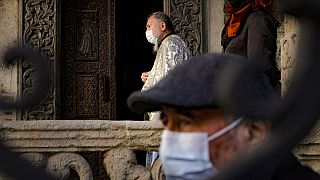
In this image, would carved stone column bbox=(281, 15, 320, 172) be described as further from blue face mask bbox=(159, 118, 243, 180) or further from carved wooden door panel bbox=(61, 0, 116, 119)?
carved wooden door panel bbox=(61, 0, 116, 119)

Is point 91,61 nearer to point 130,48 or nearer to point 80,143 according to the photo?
point 130,48

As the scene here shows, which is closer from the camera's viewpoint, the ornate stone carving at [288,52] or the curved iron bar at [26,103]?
the curved iron bar at [26,103]

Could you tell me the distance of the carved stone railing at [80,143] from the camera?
14.4 feet

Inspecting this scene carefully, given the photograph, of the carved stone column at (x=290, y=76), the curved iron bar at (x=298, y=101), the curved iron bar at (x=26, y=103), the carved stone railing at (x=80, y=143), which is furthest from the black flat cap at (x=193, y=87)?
the carved stone railing at (x=80, y=143)

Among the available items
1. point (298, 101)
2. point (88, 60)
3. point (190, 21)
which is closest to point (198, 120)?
point (298, 101)

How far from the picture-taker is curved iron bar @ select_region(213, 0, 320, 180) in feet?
3.24

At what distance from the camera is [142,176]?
4402 mm

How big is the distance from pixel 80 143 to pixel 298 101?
11.4ft

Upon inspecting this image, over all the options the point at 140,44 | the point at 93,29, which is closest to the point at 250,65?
the point at 93,29

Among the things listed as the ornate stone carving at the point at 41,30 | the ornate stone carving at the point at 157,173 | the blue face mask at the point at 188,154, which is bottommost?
the ornate stone carving at the point at 157,173

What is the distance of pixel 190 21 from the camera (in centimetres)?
874

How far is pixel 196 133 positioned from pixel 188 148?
69 mm

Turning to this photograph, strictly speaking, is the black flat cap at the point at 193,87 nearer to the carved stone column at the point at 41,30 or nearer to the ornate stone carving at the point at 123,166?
the ornate stone carving at the point at 123,166

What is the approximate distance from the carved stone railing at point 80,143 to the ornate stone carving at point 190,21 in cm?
428
